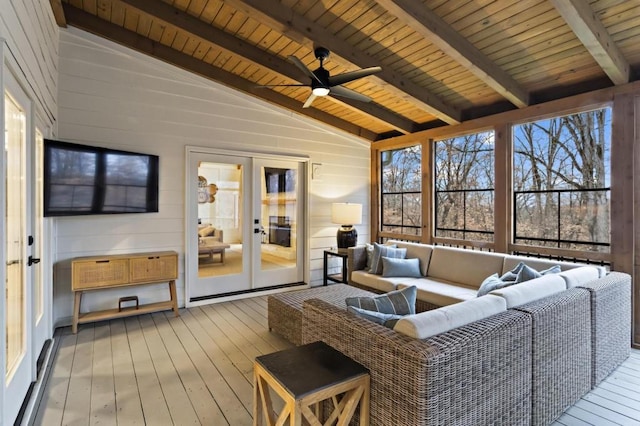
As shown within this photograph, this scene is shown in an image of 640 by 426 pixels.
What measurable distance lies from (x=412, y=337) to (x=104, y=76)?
434 centimetres

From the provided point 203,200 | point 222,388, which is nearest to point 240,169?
point 203,200

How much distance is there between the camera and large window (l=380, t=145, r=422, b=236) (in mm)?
5426

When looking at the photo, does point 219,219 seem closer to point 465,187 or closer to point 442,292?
point 442,292

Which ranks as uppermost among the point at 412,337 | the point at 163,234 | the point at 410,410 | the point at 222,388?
the point at 163,234

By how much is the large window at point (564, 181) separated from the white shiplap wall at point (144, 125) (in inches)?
119

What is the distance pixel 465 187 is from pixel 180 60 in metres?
4.16

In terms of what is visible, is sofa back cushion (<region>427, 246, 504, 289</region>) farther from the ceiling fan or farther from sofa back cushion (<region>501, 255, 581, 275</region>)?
the ceiling fan

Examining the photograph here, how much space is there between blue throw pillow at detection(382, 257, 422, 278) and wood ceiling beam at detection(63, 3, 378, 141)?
8.36 ft

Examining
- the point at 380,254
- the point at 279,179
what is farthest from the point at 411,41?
the point at 279,179

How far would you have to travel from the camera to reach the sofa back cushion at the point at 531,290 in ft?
6.84

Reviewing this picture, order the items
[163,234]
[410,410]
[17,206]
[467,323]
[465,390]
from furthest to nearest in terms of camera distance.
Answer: [163,234] → [17,206] → [467,323] → [465,390] → [410,410]

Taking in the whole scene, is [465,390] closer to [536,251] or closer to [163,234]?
[536,251]

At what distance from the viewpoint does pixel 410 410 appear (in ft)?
4.86

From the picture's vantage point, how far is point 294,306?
3.25 m
